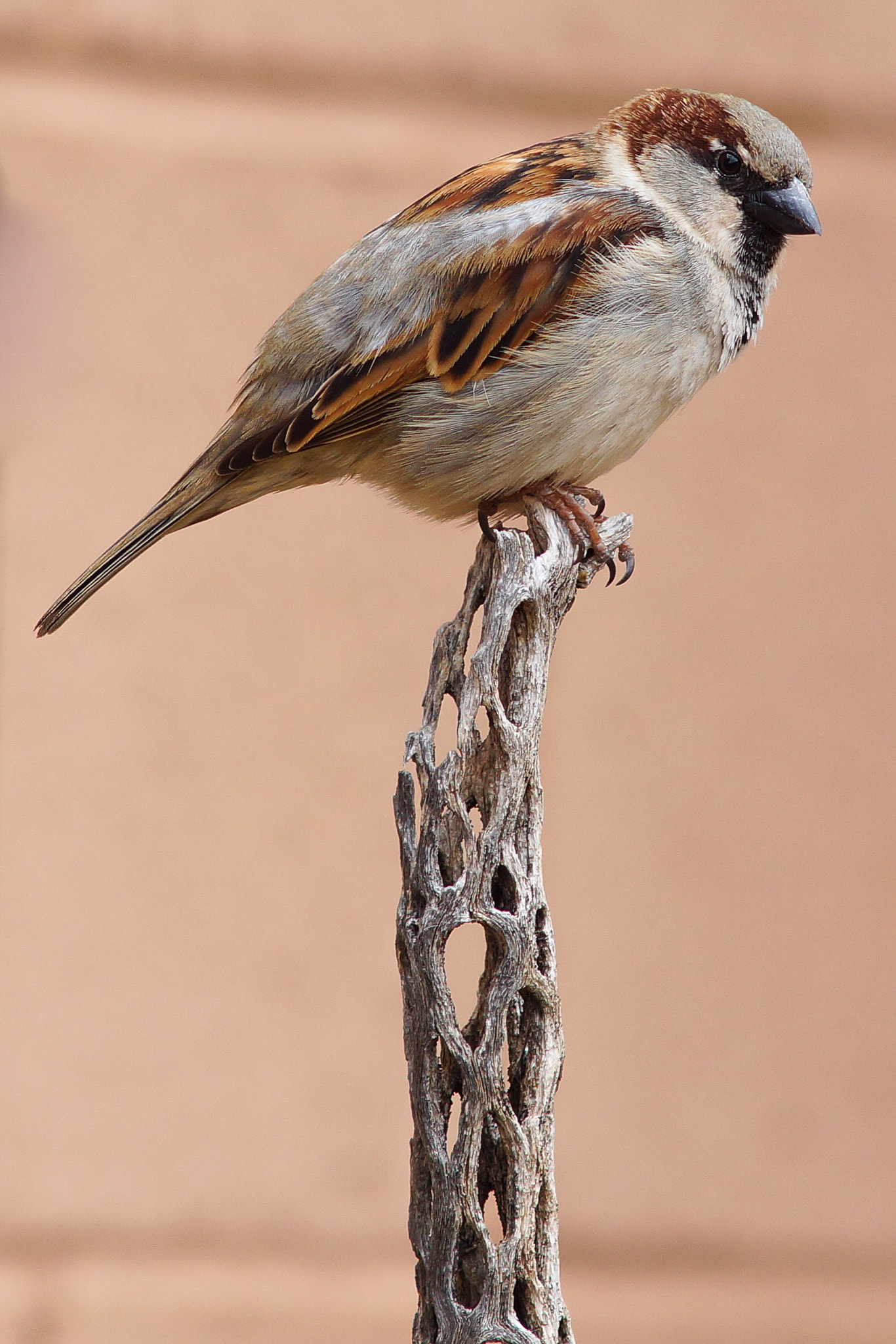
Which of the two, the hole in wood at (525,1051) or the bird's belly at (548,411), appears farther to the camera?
the bird's belly at (548,411)

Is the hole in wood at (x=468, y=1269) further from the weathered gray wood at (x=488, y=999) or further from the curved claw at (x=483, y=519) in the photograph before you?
the curved claw at (x=483, y=519)

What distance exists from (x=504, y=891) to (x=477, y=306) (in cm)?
60

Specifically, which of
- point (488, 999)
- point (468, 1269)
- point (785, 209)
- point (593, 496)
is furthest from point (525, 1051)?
point (785, 209)

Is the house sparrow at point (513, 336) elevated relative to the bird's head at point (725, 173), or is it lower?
lower

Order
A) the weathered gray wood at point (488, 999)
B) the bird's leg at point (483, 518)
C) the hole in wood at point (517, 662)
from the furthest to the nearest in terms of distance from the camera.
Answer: the bird's leg at point (483, 518) → the hole in wood at point (517, 662) → the weathered gray wood at point (488, 999)

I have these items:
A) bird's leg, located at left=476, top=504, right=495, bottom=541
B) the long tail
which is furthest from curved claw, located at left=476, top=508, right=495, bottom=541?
the long tail

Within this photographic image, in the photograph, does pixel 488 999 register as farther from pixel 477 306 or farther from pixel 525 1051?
pixel 477 306

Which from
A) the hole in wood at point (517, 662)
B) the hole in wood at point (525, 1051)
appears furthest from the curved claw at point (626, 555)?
the hole in wood at point (525, 1051)

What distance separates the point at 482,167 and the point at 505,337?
0.22 metres

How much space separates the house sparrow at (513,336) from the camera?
54.3 inches

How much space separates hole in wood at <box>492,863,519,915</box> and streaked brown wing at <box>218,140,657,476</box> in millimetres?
498

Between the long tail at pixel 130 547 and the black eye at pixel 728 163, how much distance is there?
67 cm

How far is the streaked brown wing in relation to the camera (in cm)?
137

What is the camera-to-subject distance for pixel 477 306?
4.51 feet
